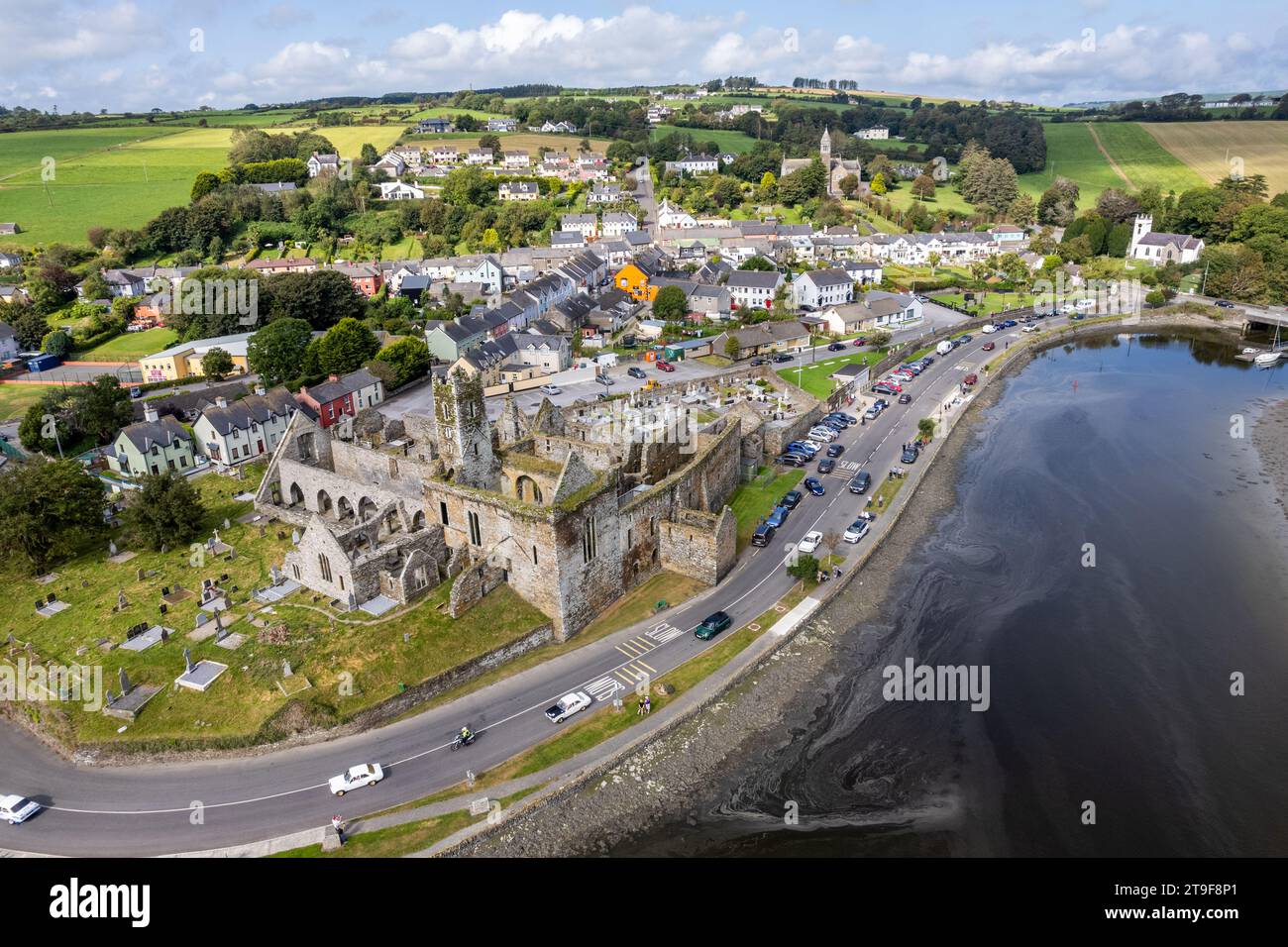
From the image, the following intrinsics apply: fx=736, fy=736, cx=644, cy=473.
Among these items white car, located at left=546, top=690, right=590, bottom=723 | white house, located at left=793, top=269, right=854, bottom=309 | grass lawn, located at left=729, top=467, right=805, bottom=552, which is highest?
white house, located at left=793, top=269, right=854, bottom=309


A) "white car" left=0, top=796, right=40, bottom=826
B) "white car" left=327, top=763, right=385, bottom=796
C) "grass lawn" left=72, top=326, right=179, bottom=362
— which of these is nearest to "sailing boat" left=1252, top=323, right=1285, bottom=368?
"white car" left=327, top=763, right=385, bottom=796

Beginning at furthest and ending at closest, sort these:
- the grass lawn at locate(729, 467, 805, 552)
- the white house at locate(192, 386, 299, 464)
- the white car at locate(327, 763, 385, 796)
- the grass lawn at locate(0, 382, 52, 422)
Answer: the grass lawn at locate(0, 382, 52, 422)
the white house at locate(192, 386, 299, 464)
the grass lawn at locate(729, 467, 805, 552)
the white car at locate(327, 763, 385, 796)

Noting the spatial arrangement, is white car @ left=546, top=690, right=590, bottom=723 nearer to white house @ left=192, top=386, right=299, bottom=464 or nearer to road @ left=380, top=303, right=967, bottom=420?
road @ left=380, top=303, right=967, bottom=420

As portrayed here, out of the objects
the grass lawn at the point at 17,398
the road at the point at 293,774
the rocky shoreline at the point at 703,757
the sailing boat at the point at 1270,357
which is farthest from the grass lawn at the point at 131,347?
the sailing boat at the point at 1270,357

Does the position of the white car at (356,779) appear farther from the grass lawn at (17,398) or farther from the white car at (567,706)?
the grass lawn at (17,398)

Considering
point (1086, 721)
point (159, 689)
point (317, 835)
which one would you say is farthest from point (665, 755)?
point (159, 689)

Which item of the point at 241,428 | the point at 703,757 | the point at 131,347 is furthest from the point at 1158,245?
the point at 131,347

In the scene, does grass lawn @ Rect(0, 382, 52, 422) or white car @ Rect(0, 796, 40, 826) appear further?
grass lawn @ Rect(0, 382, 52, 422)

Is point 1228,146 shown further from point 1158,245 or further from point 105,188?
point 105,188

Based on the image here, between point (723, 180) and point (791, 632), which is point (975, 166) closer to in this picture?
point (723, 180)
